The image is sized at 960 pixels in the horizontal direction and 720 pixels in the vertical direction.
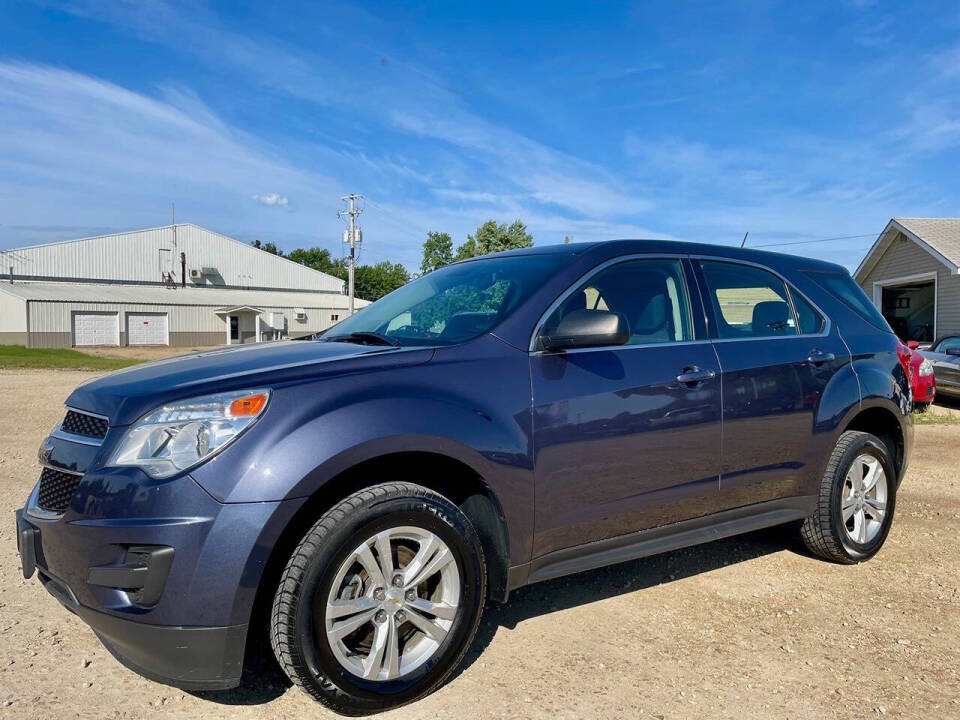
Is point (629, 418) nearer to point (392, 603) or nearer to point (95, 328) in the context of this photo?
point (392, 603)

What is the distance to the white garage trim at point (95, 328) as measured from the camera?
39.0m

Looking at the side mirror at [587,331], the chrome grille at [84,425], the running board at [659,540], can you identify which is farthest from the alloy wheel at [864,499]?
the chrome grille at [84,425]

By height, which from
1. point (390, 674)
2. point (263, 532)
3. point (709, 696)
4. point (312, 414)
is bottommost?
point (709, 696)

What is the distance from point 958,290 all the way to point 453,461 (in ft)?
70.1

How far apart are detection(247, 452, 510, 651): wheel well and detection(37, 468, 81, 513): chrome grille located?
741mm

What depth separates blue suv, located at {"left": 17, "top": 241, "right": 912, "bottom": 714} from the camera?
235 cm

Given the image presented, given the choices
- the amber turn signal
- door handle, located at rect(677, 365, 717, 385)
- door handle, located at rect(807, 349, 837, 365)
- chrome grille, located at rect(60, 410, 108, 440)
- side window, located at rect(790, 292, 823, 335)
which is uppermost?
side window, located at rect(790, 292, 823, 335)

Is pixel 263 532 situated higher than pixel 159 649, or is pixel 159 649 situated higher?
pixel 263 532

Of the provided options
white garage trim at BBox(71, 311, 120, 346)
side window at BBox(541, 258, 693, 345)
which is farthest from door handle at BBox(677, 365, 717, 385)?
white garage trim at BBox(71, 311, 120, 346)

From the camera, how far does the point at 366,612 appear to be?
2.57 metres

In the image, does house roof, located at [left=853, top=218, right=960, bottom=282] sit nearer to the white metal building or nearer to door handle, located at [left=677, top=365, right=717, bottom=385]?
door handle, located at [left=677, top=365, right=717, bottom=385]

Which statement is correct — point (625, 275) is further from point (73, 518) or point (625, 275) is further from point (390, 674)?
point (73, 518)

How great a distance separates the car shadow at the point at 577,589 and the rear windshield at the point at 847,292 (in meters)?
1.49

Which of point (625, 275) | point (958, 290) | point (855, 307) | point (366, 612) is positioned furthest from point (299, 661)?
point (958, 290)
